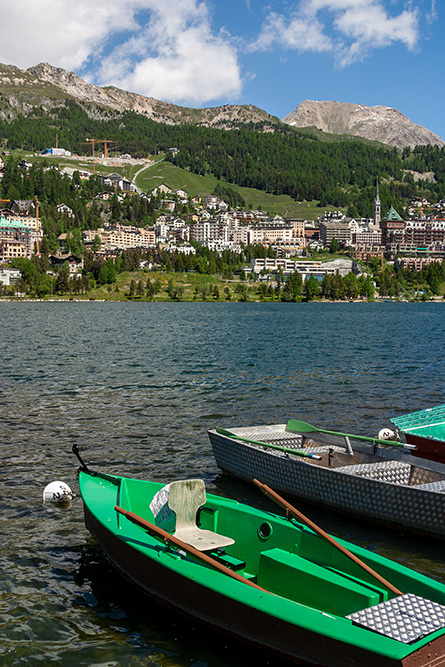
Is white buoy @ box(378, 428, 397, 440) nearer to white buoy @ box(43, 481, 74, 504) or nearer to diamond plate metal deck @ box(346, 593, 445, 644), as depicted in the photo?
white buoy @ box(43, 481, 74, 504)

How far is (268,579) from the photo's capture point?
1190 cm

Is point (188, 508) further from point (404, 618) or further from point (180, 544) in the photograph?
point (404, 618)

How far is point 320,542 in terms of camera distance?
1201cm

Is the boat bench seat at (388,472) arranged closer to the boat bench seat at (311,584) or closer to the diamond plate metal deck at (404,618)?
the boat bench seat at (311,584)

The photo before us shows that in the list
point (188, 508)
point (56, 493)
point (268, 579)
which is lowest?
point (56, 493)

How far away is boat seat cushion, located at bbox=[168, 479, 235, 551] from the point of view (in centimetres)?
1336

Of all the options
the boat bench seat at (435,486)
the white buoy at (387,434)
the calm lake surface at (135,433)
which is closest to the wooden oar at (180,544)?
the calm lake surface at (135,433)

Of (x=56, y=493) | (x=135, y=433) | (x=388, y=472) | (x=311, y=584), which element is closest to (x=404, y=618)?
(x=311, y=584)

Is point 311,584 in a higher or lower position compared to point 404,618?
lower

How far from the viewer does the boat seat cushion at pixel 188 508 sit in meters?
13.4

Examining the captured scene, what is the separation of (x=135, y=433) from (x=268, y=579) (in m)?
17.7

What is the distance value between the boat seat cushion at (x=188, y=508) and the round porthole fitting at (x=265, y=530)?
69cm

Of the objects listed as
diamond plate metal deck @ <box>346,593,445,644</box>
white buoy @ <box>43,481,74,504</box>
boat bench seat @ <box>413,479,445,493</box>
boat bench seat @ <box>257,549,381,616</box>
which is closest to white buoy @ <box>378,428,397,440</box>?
boat bench seat @ <box>413,479,445,493</box>

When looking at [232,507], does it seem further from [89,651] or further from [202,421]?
[202,421]
